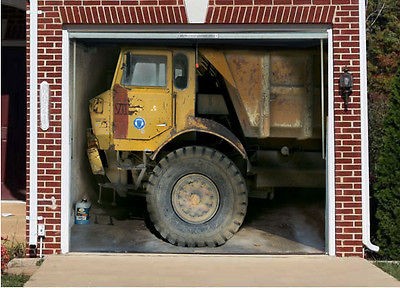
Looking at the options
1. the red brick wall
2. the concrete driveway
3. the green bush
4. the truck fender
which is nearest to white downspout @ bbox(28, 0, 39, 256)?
the red brick wall

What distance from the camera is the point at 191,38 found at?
812 centimetres

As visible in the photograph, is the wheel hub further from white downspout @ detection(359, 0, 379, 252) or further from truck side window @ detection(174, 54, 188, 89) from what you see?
white downspout @ detection(359, 0, 379, 252)

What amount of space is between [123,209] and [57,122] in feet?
5.88

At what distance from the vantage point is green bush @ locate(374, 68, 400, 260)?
319 inches

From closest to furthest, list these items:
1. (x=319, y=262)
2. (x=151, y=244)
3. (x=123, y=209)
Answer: (x=319, y=262) < (x=151, y=244) < (x=123, y=209)

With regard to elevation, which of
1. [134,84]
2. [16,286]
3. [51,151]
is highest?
[134,84]

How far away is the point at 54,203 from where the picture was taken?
7.95 meters

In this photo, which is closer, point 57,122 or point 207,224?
point 57,122

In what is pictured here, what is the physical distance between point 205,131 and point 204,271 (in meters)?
2.18

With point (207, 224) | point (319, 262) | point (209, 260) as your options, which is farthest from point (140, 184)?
point (319, 262)

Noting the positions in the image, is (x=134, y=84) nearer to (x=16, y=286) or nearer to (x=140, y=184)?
(x=140, y=184)

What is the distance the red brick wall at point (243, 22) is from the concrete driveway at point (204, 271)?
0.55 m

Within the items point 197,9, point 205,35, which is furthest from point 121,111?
point 197,9

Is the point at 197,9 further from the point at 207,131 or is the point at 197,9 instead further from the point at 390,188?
the point at 390,188
